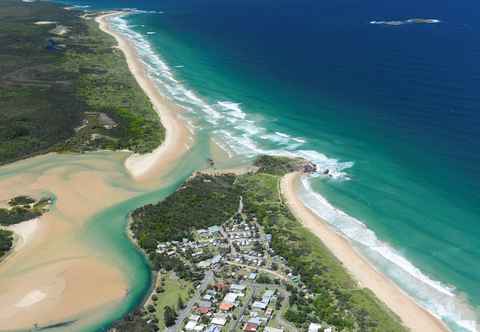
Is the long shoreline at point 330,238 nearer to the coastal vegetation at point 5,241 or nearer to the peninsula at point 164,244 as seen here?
the peninsula at point 164,244

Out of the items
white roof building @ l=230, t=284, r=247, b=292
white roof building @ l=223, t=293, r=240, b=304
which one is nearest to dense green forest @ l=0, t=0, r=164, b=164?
white roof building @ l=230, t=284, r=247, b=292

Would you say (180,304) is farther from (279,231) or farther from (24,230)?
(24,230)

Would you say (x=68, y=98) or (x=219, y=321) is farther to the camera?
(x=68, y=98)

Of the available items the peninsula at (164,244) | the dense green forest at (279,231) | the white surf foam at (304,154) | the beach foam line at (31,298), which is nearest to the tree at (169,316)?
the peninsula at (164,244)

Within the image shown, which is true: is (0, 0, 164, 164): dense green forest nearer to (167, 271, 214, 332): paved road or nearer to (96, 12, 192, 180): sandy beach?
(96, 12, 192, 180): sandy beach

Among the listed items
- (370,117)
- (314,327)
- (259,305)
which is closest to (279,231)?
(259,305)
